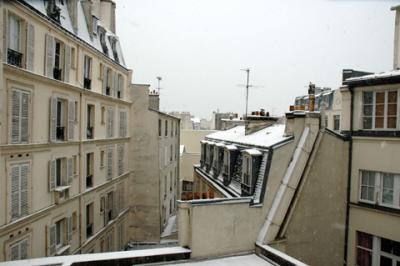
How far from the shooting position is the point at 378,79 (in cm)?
1049

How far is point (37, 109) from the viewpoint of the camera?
11.2 metres

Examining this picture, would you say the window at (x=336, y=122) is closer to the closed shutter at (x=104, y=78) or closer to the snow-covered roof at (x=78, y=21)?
the closed shutter at (x=104, y=78)

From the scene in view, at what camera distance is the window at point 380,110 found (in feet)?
34.2

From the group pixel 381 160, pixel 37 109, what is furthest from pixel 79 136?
pixel 381 160

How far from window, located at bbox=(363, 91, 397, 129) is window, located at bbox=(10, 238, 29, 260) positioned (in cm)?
1279

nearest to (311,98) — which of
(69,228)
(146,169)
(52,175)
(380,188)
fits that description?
(380,188)

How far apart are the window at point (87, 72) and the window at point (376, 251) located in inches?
534

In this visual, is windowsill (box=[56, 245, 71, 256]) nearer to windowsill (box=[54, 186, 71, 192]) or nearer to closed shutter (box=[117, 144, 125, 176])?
windowsill (box=[54, 186, 71, 192])

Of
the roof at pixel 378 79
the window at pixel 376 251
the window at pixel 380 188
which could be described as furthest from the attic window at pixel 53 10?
the window at pixel 376 251

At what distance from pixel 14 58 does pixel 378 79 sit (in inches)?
476

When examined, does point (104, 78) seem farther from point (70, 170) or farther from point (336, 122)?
point (336, 122)

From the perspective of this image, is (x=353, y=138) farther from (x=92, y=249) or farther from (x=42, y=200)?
(x=92, y=249)

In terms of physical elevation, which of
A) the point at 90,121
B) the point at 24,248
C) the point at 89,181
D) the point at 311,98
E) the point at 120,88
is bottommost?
the point at 24,248

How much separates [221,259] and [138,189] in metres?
14.4
